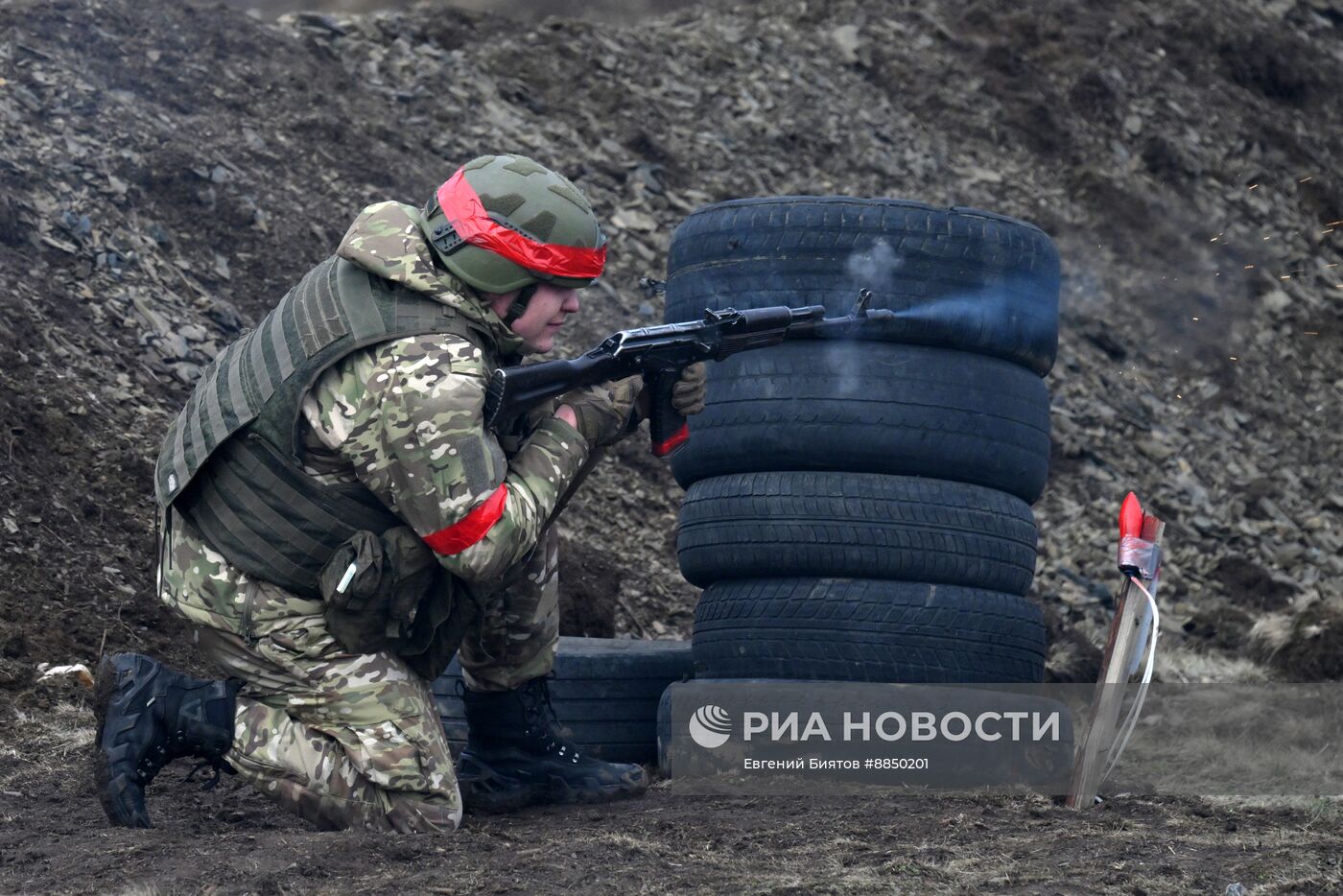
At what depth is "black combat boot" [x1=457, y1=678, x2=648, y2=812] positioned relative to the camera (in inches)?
204

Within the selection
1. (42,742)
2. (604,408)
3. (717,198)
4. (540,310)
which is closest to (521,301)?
(540,310)

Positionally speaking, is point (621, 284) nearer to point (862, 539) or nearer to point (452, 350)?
point (862, 539)

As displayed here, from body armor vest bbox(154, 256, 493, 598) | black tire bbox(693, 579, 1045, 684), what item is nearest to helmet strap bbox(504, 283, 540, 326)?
body armor vest bbox(154, 256, 493, 598)

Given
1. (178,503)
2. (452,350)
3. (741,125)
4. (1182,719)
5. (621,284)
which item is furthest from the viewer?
(741,125)

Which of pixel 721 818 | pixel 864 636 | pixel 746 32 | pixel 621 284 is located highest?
pixel 746 32

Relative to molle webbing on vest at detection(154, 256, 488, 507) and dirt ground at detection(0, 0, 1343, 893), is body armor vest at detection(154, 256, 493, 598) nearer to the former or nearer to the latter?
molle webbing on vest at detection(154, 256, 488, 507)

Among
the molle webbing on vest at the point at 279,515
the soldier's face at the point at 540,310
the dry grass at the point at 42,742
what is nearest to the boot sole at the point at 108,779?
the molle webbing on vest at the point at 279,515

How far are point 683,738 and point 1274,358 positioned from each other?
33.6ft

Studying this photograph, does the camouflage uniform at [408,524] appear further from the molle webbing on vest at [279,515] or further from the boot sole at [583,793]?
the boot sole at [583,793]

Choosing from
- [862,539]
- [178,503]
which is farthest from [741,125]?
[178,503]

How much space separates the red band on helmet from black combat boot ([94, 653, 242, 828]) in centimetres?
146

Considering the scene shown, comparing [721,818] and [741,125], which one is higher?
[741,125]

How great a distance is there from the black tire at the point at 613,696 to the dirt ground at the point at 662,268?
2.14 feet

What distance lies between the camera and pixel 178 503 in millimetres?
4840
